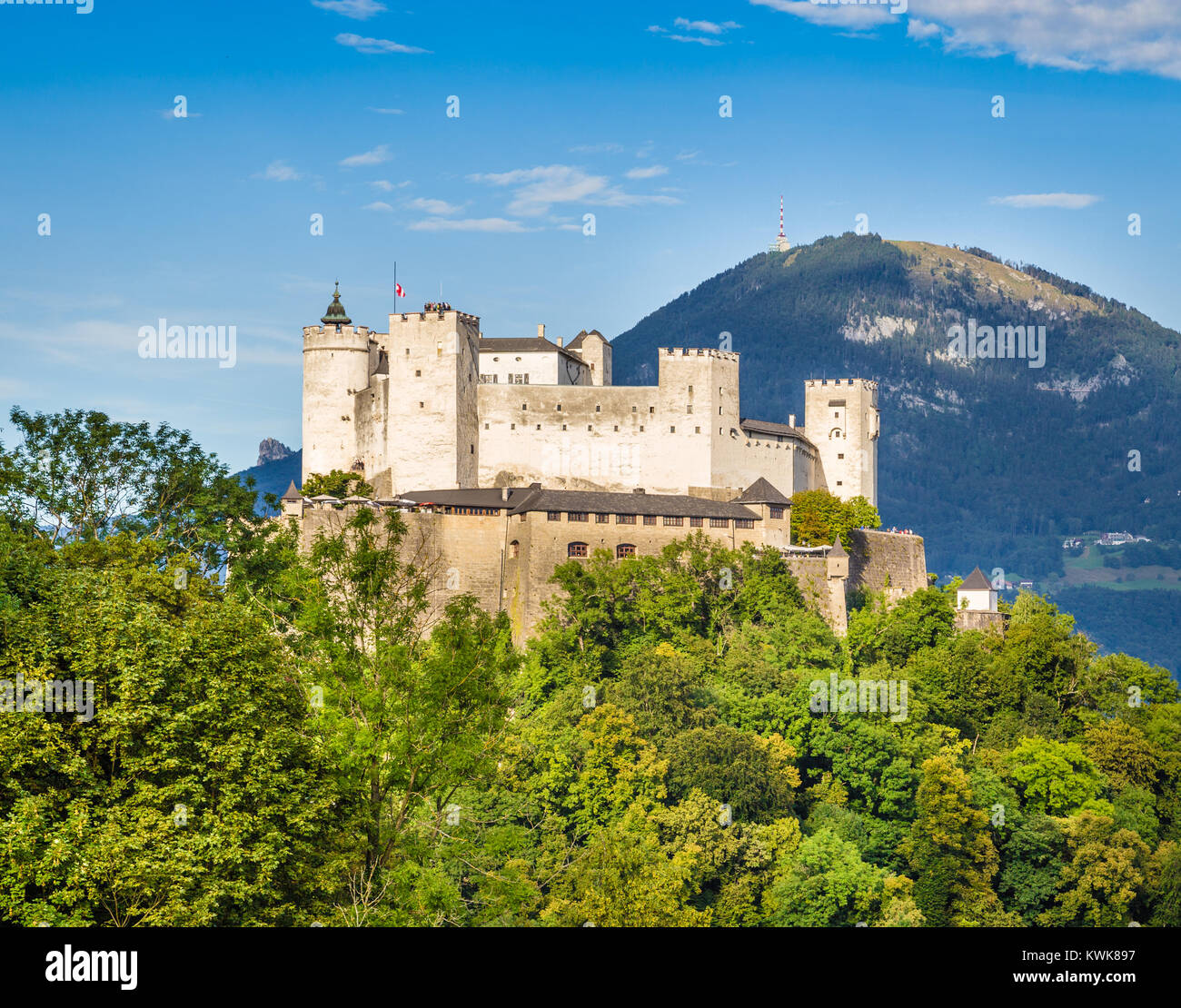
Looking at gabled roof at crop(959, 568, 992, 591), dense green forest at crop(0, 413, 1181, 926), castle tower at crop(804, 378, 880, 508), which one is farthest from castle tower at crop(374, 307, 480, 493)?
gabled roof at crop(959, 568, 992, 591)

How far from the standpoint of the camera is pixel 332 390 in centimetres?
8219

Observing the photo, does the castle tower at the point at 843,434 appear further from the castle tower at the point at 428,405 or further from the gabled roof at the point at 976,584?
the castle tower at the point at 428,405

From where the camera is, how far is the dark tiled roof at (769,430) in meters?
84.8

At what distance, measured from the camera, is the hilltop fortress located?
232ft

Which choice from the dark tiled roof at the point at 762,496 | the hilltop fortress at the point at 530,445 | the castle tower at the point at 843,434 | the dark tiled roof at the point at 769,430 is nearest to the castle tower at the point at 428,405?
the hilltop fortress at the point at 530,445

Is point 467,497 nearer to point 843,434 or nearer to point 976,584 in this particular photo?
point 843,434

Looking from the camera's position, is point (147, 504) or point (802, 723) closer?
point (147, 504)

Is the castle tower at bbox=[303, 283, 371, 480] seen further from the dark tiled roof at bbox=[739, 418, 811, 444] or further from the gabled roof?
the gabled roof

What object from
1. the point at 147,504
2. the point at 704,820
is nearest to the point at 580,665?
the point at 704,820

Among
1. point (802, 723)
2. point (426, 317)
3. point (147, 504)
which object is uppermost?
point (426, 317)

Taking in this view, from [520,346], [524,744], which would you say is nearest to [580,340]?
[520,346]
